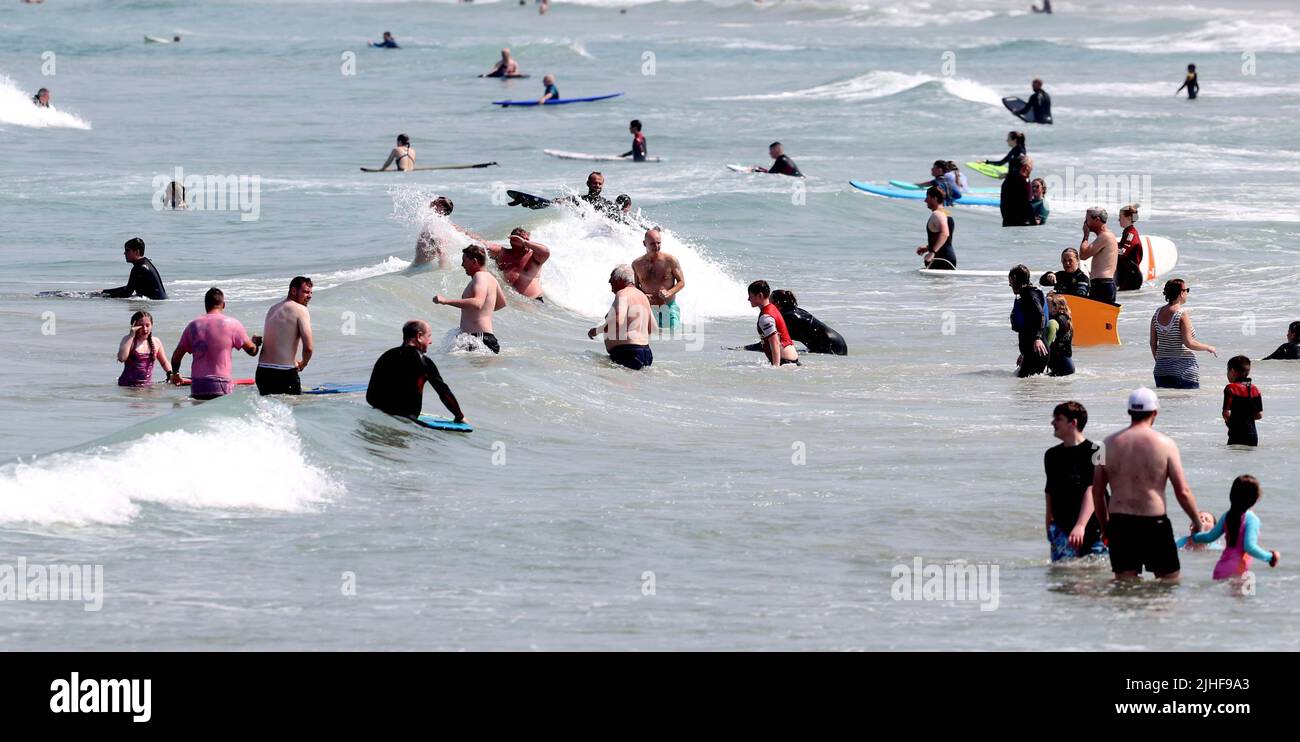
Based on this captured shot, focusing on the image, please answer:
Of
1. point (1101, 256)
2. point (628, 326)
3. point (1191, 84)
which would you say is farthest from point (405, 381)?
point (1191, 84)

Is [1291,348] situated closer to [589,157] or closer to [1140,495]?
[1140,495]

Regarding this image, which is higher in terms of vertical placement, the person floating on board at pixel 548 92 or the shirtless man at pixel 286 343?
the person floating on board at pixel 548 92

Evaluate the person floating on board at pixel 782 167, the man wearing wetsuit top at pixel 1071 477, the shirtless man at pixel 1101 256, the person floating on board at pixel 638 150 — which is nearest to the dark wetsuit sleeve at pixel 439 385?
the man wearing wetsuit top at pixel 1071 477

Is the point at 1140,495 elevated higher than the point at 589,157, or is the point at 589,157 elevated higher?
the point at 589,157

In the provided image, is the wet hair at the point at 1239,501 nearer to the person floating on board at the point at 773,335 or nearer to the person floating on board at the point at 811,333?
the person floating on board at the point at 773,335

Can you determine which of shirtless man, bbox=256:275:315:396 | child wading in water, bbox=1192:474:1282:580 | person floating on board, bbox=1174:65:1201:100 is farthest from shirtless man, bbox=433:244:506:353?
person floating on board, bbox=1174:65:1201:100

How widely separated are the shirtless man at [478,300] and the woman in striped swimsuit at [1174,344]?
5.45m

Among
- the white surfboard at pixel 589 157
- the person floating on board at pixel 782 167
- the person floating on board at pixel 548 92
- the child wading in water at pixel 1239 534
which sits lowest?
the child wading in water at pixel 1239 534

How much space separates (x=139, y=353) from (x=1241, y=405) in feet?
28.1

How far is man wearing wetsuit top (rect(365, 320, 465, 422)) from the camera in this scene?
1217cm

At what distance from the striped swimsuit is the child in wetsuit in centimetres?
216

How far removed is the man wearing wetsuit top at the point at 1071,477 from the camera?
29.1 feet

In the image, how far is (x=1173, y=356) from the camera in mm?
14672
